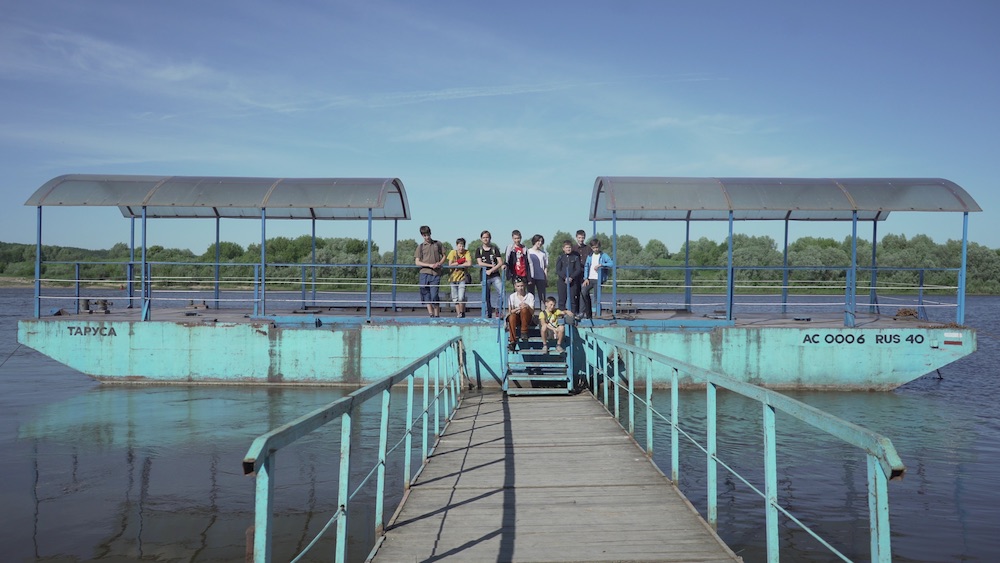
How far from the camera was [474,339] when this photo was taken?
14398 mm

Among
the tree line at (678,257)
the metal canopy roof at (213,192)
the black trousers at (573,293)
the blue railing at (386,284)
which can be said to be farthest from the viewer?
the tree line at (678,257)

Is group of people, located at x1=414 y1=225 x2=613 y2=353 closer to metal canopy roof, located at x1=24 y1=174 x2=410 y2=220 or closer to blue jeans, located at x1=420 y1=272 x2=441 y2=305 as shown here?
blue jeans, located at x1=420 y1=272 x2=441 y2=305

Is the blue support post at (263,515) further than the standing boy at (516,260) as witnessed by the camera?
No

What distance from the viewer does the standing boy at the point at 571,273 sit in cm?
1444

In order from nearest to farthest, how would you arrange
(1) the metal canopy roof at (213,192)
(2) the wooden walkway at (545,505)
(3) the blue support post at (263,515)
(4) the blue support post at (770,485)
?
(3) the blue support post at (263,515) < (4) the blue support post at (770,485) < (2) the wooden walkway at (545,505) < (1) the metal canopy roof at (213,192)

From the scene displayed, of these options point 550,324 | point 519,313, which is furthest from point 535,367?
point 519,313

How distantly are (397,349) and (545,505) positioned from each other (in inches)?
353

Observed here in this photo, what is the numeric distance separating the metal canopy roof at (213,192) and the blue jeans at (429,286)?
5.57 ft

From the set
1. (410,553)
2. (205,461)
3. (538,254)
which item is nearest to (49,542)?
(205,461)

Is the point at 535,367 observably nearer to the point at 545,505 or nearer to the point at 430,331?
the point at 430,331

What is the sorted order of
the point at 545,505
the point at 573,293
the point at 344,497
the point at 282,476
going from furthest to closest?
1. the point at 573,293
2. the point at 282,476
3. the point at 545,505
4. the point at 344,497

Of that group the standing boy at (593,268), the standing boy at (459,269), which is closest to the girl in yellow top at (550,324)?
the standing boy at (593,268)

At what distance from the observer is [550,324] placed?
12.6 m

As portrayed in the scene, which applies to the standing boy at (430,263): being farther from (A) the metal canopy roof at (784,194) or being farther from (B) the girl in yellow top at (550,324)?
(A) the metal canopy roof at (784,194)
